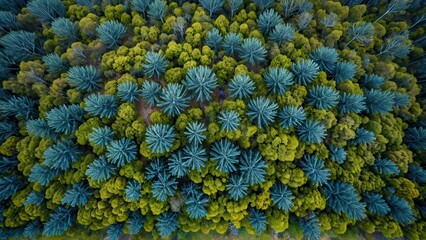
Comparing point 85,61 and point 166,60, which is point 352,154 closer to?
point 166,60

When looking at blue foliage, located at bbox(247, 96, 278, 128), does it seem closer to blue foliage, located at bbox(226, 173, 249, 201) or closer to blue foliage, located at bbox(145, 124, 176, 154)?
blue foliage, located at bbox(226, 173, 249, 201)

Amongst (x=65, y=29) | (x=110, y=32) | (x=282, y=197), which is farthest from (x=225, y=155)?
(x=65, y=29)

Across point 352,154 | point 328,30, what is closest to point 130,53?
point 328,30

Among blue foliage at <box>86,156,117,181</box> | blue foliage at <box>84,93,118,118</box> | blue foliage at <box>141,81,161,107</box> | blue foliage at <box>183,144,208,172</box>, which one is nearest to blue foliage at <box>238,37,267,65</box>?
blue foliage at <box>141,81,161,107</box>

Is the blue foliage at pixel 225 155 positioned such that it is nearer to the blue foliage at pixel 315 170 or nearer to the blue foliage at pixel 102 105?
the blue foliage at pixel 315 170

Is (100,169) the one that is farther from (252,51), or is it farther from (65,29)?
(252,51)

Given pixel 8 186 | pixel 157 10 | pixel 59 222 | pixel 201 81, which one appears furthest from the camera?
pixel 157 10

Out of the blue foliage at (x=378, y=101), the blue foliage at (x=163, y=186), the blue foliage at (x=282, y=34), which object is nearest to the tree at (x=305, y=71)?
the blue foliage at (x=282, y=34)
